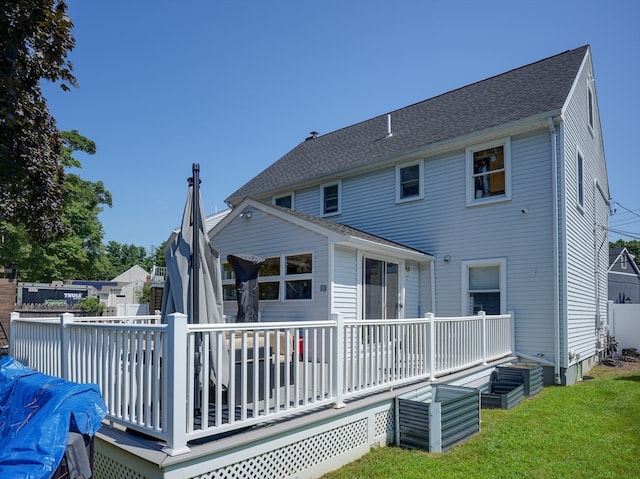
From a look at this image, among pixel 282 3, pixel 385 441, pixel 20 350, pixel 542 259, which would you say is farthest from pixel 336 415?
pixel 282 3

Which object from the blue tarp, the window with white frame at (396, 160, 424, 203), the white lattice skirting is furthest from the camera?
the window with white frame at (396, 160, 424, 203)

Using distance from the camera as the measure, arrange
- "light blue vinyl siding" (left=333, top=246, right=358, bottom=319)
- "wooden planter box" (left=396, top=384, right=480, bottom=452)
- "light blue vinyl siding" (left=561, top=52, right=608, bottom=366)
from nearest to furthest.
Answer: "wooden planter box" (left=396, top=384, right=480, bottom=452)
"light blue vinyl siding" (left=333, top=246, right=358, bottom=319)
"light blue vinyl siding" (left=561, top=52, right=608, bottom=366)

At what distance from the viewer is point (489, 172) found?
32.3 ft

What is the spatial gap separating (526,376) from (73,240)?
77.7 ft

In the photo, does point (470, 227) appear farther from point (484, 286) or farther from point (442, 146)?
point (442, 146)

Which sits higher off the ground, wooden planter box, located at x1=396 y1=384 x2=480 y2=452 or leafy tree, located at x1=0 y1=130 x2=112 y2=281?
leafy tree, located at x1=0 y1=130 x2=112 y2=281

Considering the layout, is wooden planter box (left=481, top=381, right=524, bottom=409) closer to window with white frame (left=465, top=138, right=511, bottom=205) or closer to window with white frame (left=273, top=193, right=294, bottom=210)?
window with white frame (left=465, top=138, right=511, bottom=205)

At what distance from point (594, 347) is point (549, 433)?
299 inches

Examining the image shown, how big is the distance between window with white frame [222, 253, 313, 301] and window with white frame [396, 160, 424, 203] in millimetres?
3701

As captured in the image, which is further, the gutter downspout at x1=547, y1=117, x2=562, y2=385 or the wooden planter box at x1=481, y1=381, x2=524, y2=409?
the gutter downspout at x1=547, y1=117, x2=562, y2=385

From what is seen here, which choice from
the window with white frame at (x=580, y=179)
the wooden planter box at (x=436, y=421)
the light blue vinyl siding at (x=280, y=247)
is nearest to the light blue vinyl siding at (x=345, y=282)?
the light blue vinyl siding at (x=280, y=247)

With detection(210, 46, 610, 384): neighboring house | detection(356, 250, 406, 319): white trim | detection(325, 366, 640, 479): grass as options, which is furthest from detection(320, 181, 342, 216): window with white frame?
detection(325, 366, 640, 479): grass

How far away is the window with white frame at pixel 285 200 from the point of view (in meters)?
13.7

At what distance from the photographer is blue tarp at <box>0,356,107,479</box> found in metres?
2.74
